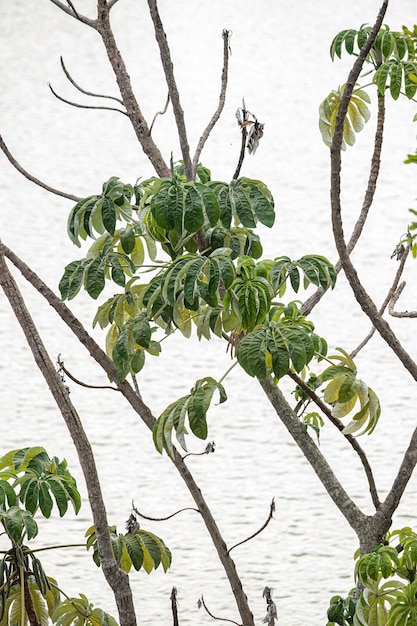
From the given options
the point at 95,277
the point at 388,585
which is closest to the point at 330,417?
the point at 388,585

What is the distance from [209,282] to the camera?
89 cm

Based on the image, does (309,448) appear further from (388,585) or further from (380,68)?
(380,68)

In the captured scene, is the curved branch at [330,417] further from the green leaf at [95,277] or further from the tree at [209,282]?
the green leaf at [95,277]

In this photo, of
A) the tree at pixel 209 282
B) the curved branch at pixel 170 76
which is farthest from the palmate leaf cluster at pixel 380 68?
the curved branch at pixel 170 76

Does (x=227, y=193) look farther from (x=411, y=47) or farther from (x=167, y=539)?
(x=167, y=539)

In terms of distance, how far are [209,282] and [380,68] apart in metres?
0.36

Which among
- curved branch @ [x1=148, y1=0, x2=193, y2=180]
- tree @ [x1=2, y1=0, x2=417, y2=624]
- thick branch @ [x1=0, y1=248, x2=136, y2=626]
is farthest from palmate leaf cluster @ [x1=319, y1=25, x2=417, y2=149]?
thick branch @ [x1=0, y1=248, x2=136, y2=626]

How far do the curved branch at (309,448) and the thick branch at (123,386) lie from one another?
132mm

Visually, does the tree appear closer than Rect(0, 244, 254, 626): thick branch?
Yes

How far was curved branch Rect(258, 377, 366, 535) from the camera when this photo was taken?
3.50 feet

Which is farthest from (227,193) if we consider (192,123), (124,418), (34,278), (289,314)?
(192,123)

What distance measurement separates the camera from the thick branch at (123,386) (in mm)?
1085

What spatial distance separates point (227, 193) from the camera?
97cm

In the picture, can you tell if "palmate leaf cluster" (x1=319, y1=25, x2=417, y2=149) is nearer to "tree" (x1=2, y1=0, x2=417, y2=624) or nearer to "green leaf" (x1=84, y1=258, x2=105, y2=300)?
"tree" (x1=2, y1=0, x2=417, y2=624)
